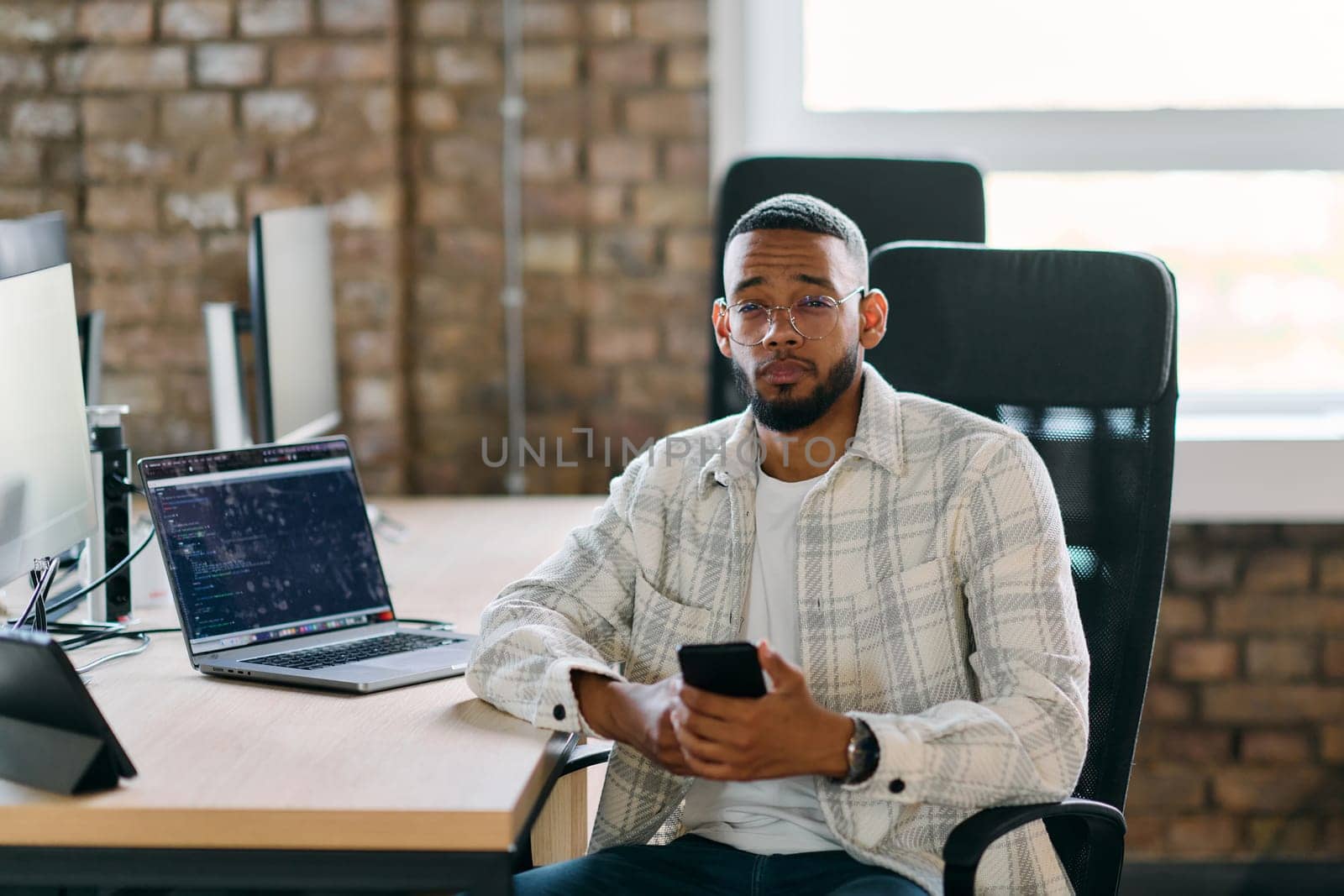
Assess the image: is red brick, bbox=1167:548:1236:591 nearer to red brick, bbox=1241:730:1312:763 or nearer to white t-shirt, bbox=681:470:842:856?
red brick, bbox=1241:730:1312:763

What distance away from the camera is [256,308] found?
2309 mm

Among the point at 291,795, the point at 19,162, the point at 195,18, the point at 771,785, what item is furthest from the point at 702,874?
the point at 19,162

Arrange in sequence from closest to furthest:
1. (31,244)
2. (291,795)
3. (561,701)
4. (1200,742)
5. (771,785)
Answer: (291,795) < (561,701) < (771,785) < (31,244) < (1200,742)

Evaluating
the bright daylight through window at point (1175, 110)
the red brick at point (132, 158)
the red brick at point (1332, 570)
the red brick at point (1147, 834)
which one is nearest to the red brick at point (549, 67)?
the bright daylight through window at point (1175, 110)

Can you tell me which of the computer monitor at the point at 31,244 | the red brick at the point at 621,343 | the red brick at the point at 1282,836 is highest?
the computer monitor at the point at 31,244

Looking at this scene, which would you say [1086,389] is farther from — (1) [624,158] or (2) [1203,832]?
(2) [1203,832]

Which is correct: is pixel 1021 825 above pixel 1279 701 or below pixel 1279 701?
above

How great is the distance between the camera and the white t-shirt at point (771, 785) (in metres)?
1.58

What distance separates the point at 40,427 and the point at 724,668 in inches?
37.7

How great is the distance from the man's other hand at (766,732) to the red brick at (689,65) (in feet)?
5.89

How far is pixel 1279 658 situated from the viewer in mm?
2939

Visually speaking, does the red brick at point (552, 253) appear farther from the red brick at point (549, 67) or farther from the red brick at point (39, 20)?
the red brick at point (39, 20)

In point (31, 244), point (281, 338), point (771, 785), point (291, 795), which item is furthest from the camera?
point (281, 338)

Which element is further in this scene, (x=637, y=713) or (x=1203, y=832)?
(x=1203, y=832)
